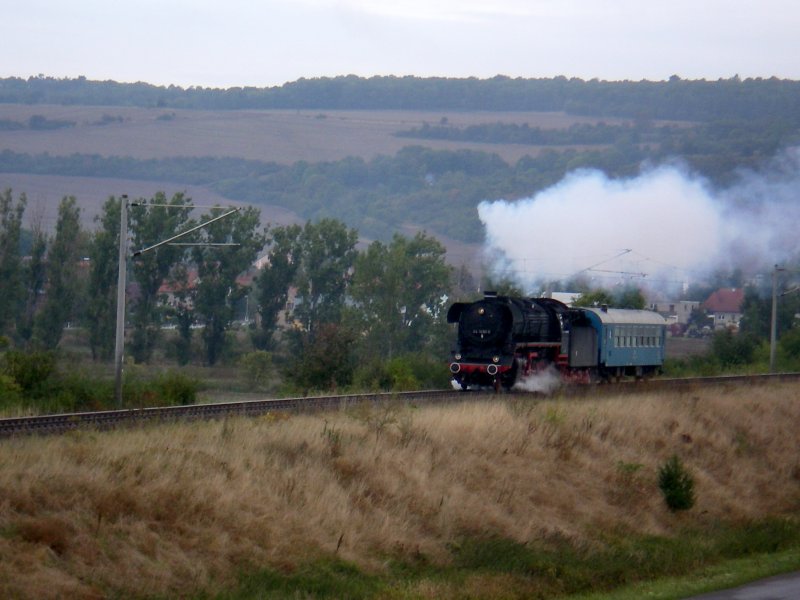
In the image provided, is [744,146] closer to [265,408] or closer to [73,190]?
[73,190]

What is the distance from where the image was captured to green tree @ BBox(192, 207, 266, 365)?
67750 millimetres

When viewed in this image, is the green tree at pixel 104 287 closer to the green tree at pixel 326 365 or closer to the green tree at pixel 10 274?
the green tree at pixel 10 274

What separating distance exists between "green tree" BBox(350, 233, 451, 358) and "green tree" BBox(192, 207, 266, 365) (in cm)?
766

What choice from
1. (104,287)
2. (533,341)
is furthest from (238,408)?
(104,287)

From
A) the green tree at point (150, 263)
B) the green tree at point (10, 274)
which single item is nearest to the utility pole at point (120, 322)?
the green tree at point (10, 274)

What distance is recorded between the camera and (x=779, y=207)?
79562 millimetres

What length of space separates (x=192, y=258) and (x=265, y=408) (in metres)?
44.6

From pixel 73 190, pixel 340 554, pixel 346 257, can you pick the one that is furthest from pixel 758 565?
pixel 73 190

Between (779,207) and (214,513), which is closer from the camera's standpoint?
(214,513)

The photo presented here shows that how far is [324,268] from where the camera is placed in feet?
240

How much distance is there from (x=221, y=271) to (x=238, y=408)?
43.9 meters

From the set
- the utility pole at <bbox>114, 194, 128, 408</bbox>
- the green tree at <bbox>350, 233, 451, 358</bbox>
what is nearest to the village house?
the green tree at <bbox>350, 233, 451, 358</bbox>

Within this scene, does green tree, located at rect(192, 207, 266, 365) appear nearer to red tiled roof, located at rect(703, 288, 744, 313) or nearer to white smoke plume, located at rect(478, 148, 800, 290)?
white smoke plume, located at rect(478, 148, 800, 290)

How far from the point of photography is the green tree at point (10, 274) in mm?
63219
